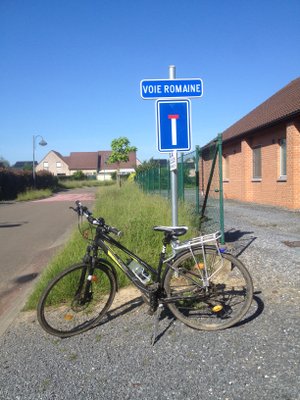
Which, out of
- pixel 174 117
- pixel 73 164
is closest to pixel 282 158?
pixel 174 117

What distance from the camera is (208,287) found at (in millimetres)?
3904

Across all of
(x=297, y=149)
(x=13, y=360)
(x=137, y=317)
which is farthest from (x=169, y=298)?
(x=297, y=149)

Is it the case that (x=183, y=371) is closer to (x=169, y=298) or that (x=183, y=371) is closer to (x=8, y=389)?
(x=169, y=298)

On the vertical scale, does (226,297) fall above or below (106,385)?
above

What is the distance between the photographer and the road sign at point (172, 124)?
5.19 metres

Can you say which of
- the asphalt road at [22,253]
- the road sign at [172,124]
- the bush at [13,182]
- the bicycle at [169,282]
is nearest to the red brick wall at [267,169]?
the road sign at [172,124]

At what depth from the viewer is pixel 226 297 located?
13.5 ft

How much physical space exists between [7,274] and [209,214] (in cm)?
404

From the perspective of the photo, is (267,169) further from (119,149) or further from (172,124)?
(119,149)

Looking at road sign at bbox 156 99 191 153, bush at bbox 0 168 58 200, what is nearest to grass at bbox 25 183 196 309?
road sign at bbox 156 99 191 153

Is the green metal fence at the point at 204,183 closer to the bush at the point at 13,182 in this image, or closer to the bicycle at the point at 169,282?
the bicycle at the point at 169,282

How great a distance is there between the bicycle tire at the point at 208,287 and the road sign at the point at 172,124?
1.84 m

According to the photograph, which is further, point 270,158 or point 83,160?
point 83,160

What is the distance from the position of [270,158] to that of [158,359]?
44.9 feet
